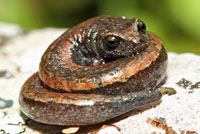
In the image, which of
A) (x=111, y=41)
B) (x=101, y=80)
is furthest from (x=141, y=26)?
(x=101, y=80)

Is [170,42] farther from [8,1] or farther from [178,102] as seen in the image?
[8,1]

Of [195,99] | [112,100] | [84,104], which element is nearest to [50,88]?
[84,104]

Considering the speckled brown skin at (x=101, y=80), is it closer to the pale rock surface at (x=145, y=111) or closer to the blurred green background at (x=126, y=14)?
the pale rock surface at (x=145, y=111)

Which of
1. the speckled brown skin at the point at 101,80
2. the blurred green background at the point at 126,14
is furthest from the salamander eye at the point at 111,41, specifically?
the blurred green background at the point at 126,14

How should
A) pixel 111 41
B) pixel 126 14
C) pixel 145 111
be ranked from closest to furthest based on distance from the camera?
pixel 145 111 < pixel 111 41 < pixel 126 14

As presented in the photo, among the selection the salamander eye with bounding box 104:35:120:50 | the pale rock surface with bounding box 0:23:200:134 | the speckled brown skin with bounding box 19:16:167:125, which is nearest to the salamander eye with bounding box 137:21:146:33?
the speckled brown skin with bounding box 19:16:167:125

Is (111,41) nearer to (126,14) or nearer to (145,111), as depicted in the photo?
(145,111)
